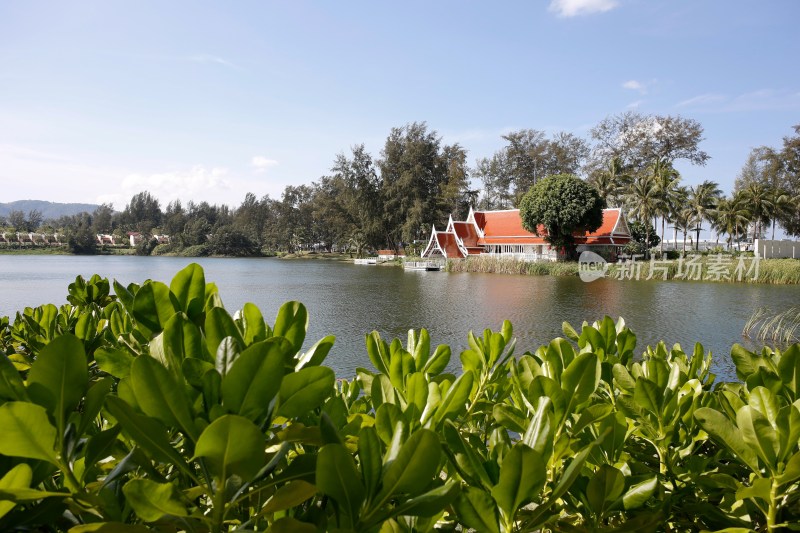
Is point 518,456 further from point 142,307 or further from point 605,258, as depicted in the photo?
point 605,258

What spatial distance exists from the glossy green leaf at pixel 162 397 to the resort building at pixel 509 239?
1449 inches

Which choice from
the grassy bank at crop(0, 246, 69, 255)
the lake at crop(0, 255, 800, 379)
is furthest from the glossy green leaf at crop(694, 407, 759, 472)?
the grassy bank at crop(0, 246, 69, 255)

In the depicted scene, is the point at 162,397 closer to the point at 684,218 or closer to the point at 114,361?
the point at 114,361

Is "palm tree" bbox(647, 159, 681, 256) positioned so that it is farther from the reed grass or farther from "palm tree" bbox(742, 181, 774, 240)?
the reed grass

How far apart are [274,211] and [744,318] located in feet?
244

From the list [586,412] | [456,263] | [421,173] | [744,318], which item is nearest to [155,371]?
[586,412]

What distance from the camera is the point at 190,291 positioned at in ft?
2.74

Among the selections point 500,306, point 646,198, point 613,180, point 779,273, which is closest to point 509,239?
point 646,198

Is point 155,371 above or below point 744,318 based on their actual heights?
above

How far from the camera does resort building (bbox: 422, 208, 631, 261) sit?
3584cm

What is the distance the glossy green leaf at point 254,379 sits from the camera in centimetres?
48

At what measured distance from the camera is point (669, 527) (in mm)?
896

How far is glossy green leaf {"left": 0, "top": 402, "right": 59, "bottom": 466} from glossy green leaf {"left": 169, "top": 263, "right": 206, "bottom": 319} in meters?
0.36

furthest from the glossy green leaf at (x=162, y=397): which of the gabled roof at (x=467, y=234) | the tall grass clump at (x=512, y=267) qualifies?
the gabled roof at (x=467, y=234)
